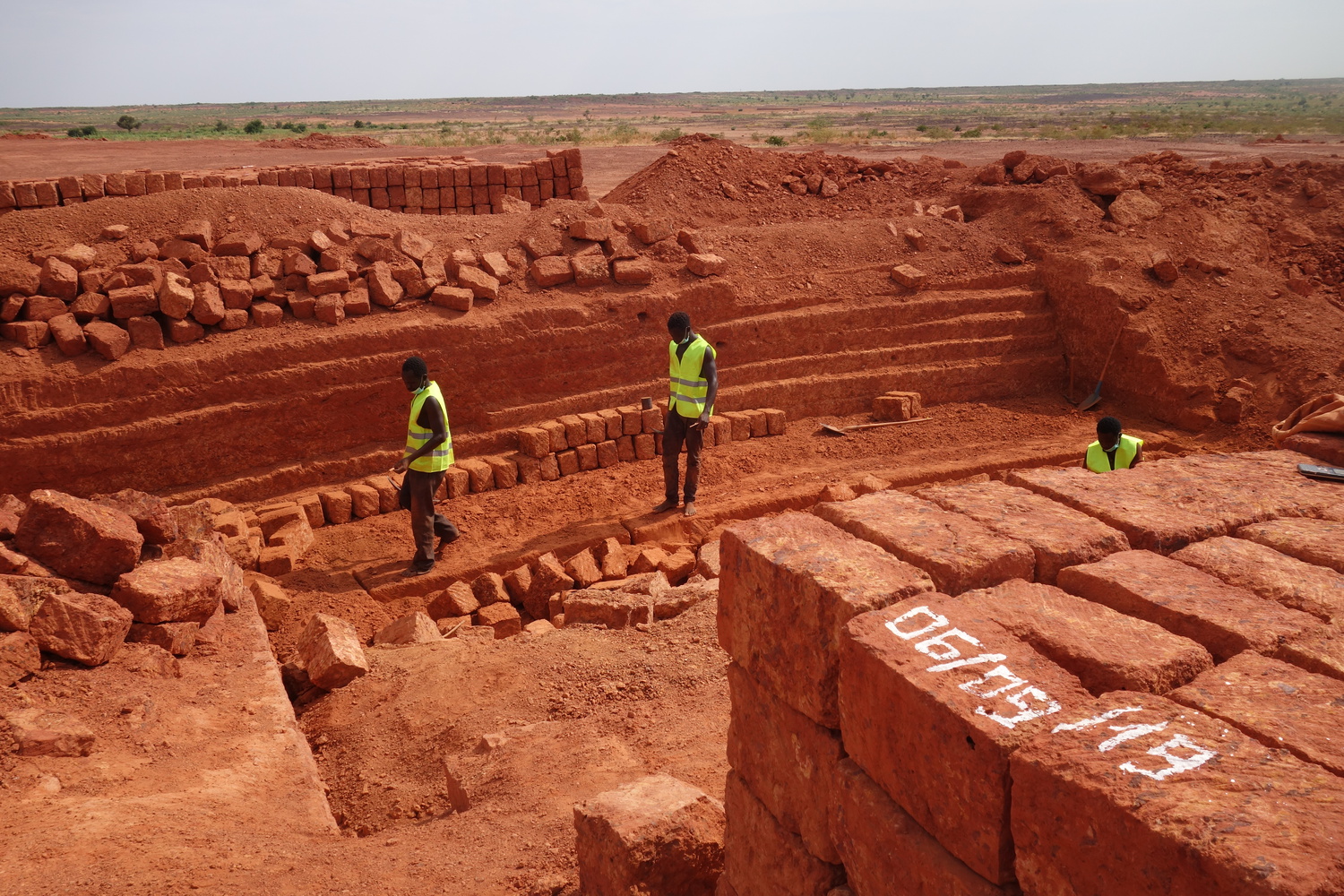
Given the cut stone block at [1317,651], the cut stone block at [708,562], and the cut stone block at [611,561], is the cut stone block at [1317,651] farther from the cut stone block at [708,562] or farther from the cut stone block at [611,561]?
the cut stone block at [611,561]

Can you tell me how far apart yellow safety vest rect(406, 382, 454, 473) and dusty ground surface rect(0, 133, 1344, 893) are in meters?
0.95

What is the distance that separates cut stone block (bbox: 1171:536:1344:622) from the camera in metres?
2.83

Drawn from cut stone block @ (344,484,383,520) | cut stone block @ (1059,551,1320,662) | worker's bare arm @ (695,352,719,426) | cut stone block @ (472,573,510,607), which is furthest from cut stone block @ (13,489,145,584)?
cut stone block @ (1059,551,1320,662)

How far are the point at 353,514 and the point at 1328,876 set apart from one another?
26.1 feet

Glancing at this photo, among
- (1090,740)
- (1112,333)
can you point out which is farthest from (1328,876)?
(1112,333)

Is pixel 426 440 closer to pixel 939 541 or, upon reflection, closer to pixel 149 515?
pixel 149 515

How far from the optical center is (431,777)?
5.00 m

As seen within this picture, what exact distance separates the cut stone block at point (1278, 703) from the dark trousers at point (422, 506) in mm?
6112

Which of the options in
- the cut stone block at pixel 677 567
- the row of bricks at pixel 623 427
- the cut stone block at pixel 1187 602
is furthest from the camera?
the row of bricks at pixel 623 427

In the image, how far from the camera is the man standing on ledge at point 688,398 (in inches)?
323

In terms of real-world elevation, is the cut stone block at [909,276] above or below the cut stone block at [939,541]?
above

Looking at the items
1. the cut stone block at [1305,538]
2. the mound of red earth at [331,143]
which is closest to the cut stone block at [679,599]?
the cut stone block at [1305,538]

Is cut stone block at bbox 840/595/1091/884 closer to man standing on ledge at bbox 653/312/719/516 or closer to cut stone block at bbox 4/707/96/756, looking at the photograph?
cut stone block at bbox 4/707/96/756

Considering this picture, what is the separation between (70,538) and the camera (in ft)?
17.9
